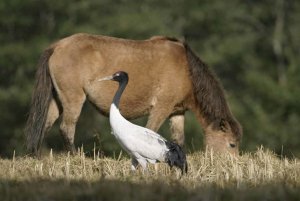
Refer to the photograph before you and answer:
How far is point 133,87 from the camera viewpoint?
41.4 feet

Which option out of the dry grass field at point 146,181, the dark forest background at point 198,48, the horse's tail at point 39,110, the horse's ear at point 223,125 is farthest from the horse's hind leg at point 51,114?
the dark forest background at point 198,48

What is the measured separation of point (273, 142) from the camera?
2781 cm

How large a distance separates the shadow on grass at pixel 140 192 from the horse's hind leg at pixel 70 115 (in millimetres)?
4751

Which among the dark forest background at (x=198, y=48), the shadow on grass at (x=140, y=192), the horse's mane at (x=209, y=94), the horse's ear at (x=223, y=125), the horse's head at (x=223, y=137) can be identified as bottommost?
the shadow on grass at (x=140, y=192)

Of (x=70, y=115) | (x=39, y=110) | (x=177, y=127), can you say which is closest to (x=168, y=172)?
(x=70, y=115)

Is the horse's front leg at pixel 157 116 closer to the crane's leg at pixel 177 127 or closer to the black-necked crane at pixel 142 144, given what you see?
the crane's leg at pixel 177 127

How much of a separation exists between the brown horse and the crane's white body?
9.56 ft

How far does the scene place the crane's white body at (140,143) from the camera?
30.6 feet

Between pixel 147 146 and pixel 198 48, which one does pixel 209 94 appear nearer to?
pixel 147 146

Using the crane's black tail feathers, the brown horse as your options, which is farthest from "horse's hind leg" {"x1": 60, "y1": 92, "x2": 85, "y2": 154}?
the crane's black tail feathers

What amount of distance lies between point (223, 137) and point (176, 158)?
4052 mm

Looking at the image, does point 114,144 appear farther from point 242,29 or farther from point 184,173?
point 184,173

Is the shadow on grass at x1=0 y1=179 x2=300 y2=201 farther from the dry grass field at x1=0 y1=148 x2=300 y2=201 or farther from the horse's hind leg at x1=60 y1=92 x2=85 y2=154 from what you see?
the horse's hind leg at x1=60 y1=92 x2=85 y2=154

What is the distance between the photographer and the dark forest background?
88.8 ft
